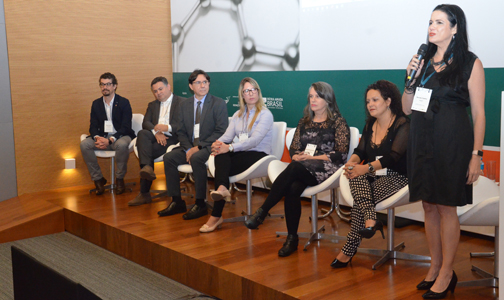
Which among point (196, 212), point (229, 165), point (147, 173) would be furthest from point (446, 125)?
point (147, 173)

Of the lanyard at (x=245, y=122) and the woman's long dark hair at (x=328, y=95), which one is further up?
the woman's long dark hair at (x=328, y=95)

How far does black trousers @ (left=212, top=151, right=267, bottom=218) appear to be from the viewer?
13.6ft

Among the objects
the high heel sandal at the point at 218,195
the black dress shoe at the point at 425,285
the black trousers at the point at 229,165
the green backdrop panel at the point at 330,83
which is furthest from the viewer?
the black trousers at the point at 229,165

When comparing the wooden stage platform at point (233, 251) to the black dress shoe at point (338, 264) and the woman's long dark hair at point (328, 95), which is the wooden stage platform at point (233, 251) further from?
the woman's long dark hair at point (328, 95)

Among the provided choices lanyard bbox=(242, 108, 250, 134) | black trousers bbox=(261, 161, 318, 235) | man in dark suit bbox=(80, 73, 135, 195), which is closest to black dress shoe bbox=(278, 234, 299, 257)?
black trousers bbox=(261, 161, 318, 235)

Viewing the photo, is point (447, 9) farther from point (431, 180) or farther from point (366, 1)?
point (366, 1)

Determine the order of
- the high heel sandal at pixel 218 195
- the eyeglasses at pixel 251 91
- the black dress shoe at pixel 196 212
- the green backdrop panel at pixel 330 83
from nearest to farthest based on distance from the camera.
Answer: the green backdrop panel at pixel 330 83 → the high heel sandal at pixel 218 195 → the eyeglasses at pixel 251 91 → the black dress shoe at pixel 196 212

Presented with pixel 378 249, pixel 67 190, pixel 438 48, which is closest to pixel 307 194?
pixel 378 249

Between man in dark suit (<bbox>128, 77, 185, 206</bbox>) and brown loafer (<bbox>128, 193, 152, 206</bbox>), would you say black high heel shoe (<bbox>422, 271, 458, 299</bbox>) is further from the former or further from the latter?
brown loafer (<bbox>128, 193, 152, 206</bbox>)

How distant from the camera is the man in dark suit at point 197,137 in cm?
459

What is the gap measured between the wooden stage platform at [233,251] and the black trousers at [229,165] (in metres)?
0.25

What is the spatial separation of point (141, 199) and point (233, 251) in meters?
1.86

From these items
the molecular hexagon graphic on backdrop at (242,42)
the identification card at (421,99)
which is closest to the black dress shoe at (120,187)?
the molecular hexagon graphic on backdrop at (242,42)

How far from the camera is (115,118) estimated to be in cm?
575
